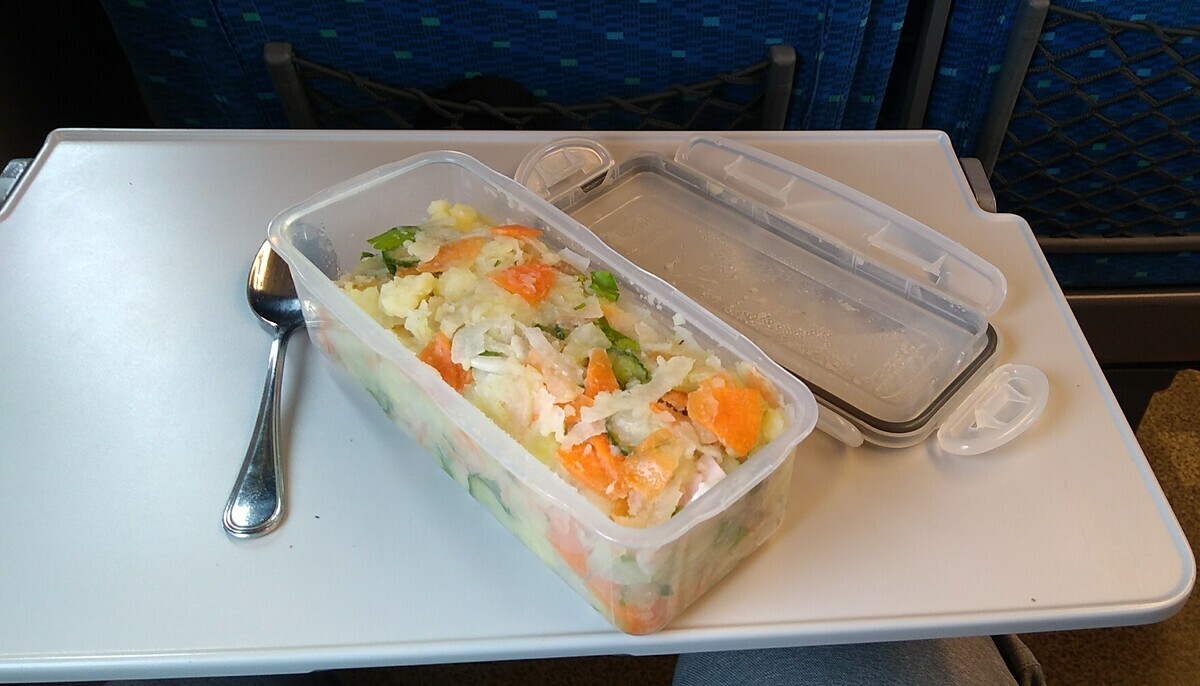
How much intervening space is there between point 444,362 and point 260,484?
6.9 inches

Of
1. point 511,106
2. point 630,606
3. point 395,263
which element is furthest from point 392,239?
point 511,106

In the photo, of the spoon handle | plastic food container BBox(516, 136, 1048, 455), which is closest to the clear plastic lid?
plastic food container BBox(516, 136, 1048, 455)

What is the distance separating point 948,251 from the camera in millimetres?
811

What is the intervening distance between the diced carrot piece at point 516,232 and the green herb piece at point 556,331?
0.33 feet

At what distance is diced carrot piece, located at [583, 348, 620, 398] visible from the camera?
1.96 feet

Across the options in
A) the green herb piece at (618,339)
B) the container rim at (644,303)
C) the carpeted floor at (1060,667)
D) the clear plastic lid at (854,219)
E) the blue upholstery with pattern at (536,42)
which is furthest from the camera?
the carpeted floor at (1060,667)

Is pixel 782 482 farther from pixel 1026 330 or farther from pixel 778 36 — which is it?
pixel 778 36

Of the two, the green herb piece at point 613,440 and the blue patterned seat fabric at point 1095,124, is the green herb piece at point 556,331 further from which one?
the blue patterned seat fabric at point 1095,124

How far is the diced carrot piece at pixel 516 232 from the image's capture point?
717 millimetres

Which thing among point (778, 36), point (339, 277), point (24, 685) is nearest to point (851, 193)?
point (778, 36)

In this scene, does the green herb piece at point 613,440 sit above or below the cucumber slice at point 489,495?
above

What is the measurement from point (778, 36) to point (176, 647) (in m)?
0.91

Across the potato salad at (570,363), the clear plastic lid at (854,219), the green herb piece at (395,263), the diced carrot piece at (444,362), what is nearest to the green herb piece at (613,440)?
the potato salad at (570,363)

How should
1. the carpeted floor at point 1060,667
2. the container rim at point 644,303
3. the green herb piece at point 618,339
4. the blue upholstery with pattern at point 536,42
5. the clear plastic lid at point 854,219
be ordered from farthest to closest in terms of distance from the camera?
the carpeted floor at point 1060,667 < the blue upholstery with pattern at point 536,42 < the clear plastic lid at point 854,219 < the green herb piece at point 618,339 < the container rim at point 644,303
